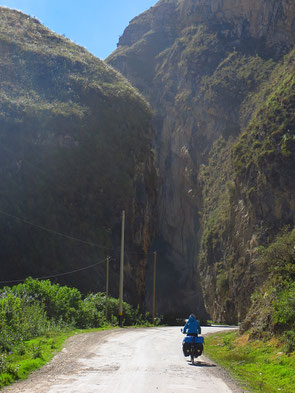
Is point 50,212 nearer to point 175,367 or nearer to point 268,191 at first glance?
point 268,191

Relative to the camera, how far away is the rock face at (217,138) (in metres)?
47.8

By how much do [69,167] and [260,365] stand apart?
36105 millimetres

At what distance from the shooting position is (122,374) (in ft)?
33.9

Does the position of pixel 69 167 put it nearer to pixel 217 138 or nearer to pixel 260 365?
pixel 260 365

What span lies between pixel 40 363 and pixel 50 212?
32317 mm

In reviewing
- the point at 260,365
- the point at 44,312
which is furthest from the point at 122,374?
the point at 44,312

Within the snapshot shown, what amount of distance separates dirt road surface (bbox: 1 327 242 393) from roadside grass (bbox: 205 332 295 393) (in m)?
0.59

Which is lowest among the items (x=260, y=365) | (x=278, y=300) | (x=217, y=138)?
(x=260, y=365)

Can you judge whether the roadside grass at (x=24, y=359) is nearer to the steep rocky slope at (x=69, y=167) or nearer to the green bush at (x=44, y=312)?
the green bush at (x=44, y=312)

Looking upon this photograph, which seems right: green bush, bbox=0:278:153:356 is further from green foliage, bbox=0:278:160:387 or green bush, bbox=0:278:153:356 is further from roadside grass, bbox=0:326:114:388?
roadside grass, bbox=0:326:114:388

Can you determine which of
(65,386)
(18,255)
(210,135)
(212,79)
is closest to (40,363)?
(65,386)

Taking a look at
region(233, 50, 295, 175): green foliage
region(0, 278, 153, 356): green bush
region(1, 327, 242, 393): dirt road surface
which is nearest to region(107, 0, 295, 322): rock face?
region(233, 50, 295, 175): green foliage

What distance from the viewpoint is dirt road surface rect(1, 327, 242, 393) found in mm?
8781

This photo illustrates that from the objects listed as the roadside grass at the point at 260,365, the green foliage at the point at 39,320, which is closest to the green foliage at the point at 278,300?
the roadside grass at the point at 260,365
